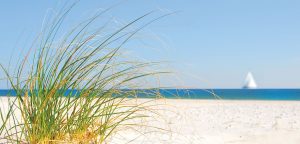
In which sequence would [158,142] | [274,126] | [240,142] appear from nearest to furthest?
[158,142] → [240,142] → [274,126]

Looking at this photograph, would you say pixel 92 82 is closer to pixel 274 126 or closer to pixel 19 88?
pixel 19 88

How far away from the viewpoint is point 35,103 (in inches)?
91.4

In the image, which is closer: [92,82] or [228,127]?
[92,82]

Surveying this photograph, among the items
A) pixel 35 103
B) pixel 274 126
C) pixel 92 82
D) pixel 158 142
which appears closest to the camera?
pixel 35 103

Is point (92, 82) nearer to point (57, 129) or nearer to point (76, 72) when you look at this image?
point (76, 72)

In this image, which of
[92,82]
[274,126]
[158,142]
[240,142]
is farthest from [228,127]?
[92,82]

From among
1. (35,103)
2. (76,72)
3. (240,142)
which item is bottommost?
(240,142)

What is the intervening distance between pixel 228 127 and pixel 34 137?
3.98 meters

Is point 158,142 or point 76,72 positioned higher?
point 76,72

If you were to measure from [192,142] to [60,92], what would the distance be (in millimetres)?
2160

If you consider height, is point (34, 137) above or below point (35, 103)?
below

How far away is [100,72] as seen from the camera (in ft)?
8.09

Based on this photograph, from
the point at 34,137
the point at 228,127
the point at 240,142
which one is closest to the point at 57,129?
the point at 34,137

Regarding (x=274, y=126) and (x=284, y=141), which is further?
(x=274, y=126)
